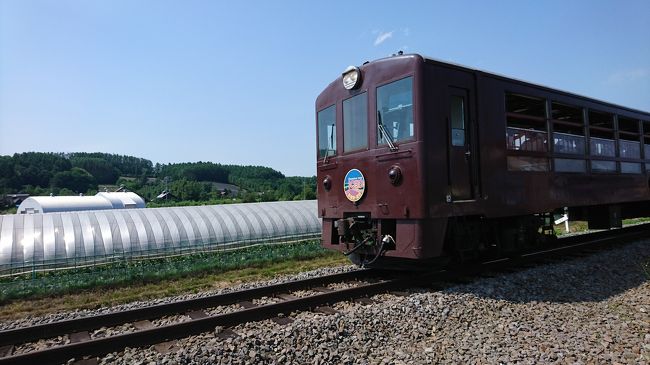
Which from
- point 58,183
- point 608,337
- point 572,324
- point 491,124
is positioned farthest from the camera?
point 58,183

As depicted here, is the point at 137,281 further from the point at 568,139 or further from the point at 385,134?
the point at 568,139

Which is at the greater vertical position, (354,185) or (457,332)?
(354,185)

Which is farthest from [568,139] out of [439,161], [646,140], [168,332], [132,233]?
[132,233]

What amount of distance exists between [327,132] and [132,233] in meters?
8.83

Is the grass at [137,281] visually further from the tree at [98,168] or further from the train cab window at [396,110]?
the tree at [98,168]

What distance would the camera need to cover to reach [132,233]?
14.2m

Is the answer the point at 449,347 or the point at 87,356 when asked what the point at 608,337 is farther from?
the point at 87,356

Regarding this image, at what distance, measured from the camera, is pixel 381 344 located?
473cm

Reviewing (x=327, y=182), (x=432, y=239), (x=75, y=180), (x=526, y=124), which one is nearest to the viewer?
(x=432, y=239)

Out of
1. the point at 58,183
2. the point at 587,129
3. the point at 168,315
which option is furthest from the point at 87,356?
the point at 58,183

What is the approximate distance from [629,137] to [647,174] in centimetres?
148

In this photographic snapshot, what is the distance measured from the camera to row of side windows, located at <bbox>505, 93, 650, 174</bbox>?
823 centimetres

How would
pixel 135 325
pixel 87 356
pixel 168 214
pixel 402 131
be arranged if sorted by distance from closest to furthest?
pixel 87 356 → pixel 135 325 → pixel 402 131 → pixel 168 214

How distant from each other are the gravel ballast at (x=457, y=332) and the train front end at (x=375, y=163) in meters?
1.07
